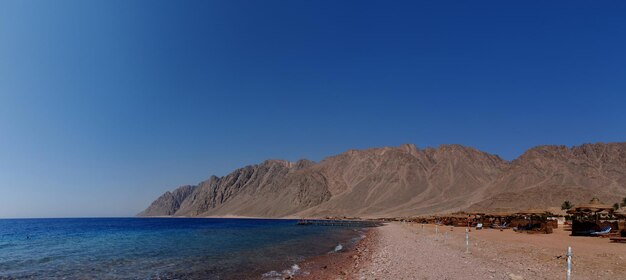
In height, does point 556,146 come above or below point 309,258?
above

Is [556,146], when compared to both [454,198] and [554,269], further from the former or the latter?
[554,269]

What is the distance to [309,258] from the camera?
1091 inches

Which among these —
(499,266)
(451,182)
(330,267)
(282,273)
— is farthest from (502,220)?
(451,182)

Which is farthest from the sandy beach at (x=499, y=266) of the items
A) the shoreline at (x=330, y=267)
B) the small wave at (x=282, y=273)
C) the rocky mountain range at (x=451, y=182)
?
the rocky mountain range at (x=451, y=182)

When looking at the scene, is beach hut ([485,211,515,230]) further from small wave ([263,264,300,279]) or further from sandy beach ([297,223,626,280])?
small wave ([263,264,300,279])

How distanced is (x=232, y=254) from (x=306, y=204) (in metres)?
150

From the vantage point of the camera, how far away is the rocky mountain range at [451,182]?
110 meters

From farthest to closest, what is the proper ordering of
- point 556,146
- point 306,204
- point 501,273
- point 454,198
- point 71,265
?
point 306,204 < point 556,146 < point 454,198 < point 71,265 < point 501,273

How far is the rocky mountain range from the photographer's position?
359 feet

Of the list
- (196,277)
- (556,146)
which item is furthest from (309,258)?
(556,146)

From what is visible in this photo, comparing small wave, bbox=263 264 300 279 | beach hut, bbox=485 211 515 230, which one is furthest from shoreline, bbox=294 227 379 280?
beach hut, bbox=485 211 515 230

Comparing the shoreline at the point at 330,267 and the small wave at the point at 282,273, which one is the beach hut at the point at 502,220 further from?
the small wave at the point at 282,273

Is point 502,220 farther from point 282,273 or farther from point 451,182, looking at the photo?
point 451,182

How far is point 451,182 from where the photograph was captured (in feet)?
490
